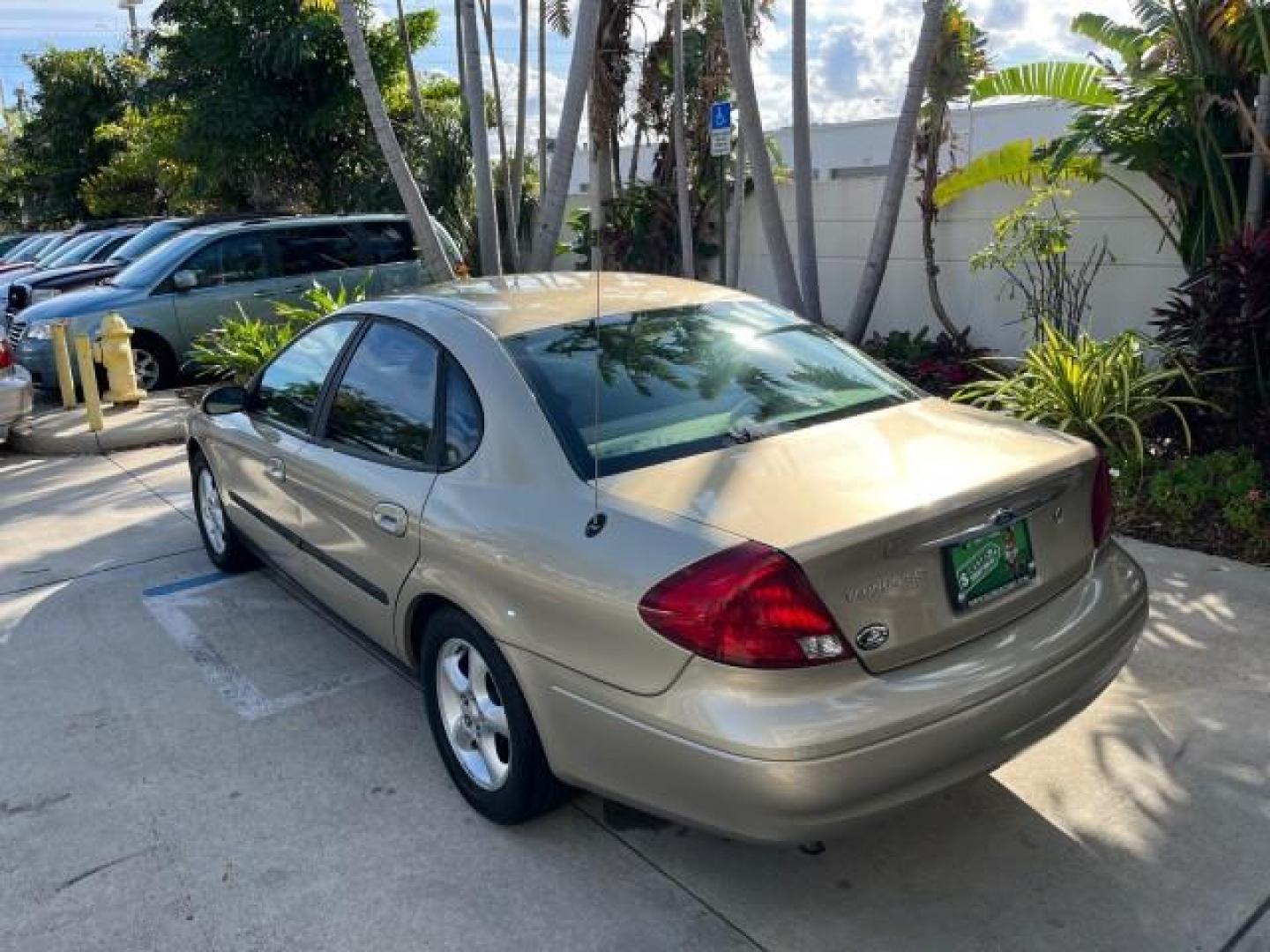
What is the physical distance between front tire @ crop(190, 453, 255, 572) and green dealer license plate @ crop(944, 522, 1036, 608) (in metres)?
3.76

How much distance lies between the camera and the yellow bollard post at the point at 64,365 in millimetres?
9641

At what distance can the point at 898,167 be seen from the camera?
8469mm

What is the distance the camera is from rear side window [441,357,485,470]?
3240mm

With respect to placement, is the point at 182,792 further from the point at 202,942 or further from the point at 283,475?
the point at 283,475

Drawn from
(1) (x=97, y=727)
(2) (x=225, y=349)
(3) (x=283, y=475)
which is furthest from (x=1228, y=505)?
(2) (x=225, y=349)

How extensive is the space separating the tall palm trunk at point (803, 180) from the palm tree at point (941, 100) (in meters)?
1.03

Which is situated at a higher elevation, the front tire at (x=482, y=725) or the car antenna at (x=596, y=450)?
the car antenna at (x=596, y=450)

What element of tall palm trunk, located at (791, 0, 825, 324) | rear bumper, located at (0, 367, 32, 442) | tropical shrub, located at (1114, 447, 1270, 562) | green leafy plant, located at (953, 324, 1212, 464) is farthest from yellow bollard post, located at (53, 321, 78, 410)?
tropical shrub, located at (1114, 447, 1270, 562)

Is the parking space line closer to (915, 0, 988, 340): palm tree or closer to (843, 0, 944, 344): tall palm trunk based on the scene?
(843, 0, 944, 344): tall palm trunk

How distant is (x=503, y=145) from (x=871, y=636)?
557 inches

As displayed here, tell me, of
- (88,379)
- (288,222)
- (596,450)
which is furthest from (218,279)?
(596,450)

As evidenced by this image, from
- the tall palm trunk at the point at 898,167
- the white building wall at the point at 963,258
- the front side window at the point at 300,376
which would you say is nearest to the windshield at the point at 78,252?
the white building wall at the point at 963,258

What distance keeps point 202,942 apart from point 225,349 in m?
7.89

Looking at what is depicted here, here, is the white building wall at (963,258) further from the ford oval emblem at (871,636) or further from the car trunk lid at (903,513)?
the ford oval emblem at (871,636)
